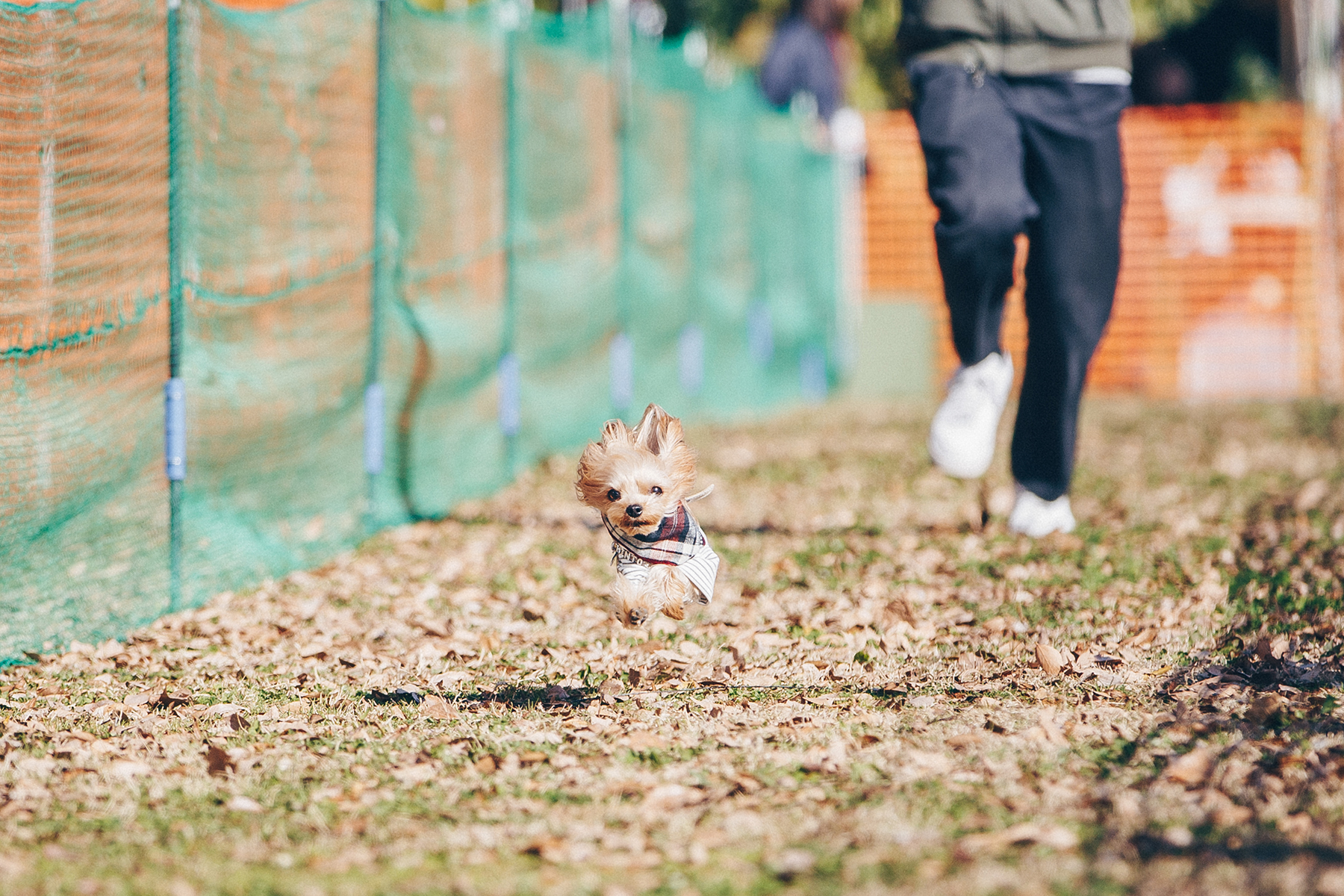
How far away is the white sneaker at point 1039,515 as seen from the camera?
244 inches

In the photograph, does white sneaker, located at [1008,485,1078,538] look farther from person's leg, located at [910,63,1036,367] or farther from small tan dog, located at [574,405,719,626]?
small tan dog, located at [574,405,719,626]

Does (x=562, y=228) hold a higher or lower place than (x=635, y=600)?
higher

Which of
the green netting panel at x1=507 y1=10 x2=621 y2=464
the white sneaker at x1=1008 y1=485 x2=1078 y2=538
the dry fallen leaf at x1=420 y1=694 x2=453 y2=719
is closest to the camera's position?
the dry fallen leaf at x1=420 y1=694 x2=453 y2=719

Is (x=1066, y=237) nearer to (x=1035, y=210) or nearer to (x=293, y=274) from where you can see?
(x=1035, y=210)

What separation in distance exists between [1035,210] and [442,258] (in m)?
3.22

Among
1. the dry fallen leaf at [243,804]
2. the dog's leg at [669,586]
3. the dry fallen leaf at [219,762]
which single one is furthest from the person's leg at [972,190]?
the dry fallen leaf at [243,804]

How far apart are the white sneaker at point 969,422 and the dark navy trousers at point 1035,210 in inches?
4.5

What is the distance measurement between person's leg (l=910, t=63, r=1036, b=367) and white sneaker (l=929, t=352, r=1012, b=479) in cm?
11

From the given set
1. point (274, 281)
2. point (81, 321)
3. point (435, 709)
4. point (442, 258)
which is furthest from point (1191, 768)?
point (442, 258)

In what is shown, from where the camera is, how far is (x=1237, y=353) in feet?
56.0

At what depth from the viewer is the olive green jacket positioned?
17.8 feet

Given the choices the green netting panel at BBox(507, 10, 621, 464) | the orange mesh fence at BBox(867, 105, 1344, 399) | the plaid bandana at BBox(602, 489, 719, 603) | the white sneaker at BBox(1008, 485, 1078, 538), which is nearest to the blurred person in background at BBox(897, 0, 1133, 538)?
the white sneaker at BBox(1008, 485, 1078, 538)

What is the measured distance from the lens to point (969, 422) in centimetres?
526

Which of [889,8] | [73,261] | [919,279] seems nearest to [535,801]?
[73,261]
